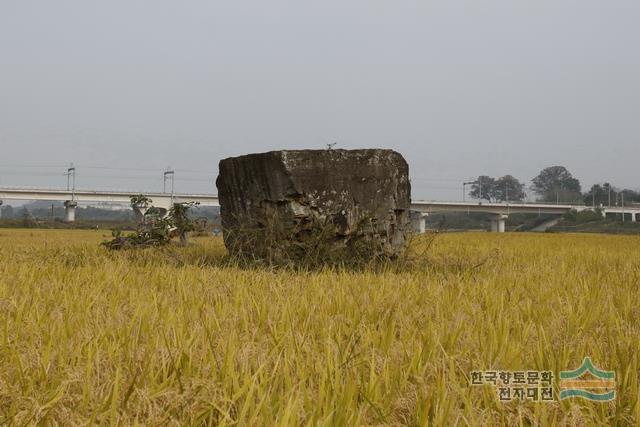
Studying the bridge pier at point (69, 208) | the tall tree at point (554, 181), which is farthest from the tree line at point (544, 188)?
the bridge pier at point (69, 208)

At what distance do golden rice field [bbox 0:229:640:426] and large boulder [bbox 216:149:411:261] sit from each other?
1.30 metres

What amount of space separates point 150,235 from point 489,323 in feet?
20.2

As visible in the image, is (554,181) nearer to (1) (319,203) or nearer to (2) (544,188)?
(2) (544,188)

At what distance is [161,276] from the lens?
161 inches

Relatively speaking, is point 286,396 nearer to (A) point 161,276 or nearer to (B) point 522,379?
(B) point 522,379

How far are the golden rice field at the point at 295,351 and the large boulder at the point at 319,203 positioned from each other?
51.1 inches

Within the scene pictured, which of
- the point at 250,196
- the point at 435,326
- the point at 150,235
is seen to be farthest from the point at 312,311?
the point at 150,235

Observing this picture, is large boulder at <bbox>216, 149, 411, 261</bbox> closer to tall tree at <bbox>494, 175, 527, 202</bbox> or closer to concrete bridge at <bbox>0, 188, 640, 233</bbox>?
concrete bridge at <bbox>0, 188, 640, 233</bbox>

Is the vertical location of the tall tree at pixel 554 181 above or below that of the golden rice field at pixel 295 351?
above

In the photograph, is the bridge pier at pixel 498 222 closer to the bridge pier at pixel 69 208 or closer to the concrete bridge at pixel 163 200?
the concrete bridge at pixel 163 200

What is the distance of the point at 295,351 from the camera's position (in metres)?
1.99

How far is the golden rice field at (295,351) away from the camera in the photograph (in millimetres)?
1437

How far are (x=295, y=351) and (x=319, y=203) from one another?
3.17m

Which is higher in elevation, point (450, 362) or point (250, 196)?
point (250, 196)
